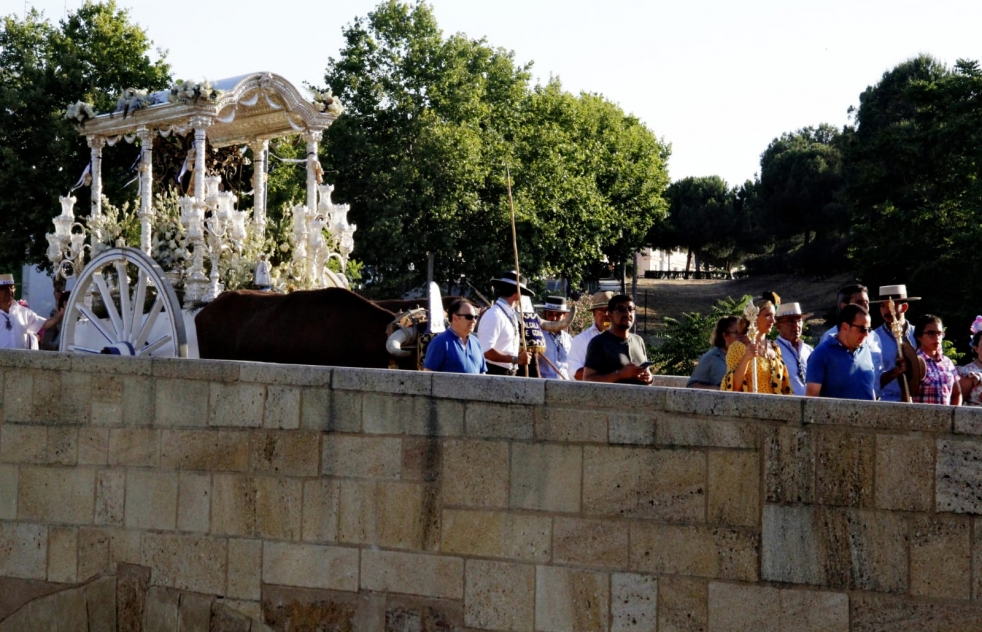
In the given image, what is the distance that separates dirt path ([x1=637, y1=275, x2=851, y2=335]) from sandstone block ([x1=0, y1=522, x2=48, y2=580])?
3593 centimetres

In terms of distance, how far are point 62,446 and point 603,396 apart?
3551 millimetres

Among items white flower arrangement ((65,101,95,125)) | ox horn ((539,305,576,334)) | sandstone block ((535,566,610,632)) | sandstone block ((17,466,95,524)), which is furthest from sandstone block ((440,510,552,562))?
white flower arrangement ((65,101,95,125))

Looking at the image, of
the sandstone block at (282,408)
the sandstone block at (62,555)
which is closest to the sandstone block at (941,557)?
the sandstone block at (282,408)

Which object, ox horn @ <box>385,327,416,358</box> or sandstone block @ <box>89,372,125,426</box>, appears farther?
ox horn @ <box>385,327,416,358</box>

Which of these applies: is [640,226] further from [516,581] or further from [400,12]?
[516,581]

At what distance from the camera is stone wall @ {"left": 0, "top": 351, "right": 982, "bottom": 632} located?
19.6 feet

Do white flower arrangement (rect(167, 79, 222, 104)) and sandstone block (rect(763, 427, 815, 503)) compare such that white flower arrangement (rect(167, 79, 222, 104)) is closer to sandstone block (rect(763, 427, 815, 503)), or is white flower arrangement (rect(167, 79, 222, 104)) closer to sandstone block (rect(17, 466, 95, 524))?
sandstone block (rect(17, 466, 95, 524))

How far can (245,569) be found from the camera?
7262 millimetres

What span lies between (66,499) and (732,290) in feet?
155

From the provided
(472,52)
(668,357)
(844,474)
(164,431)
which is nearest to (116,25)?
(472,52)

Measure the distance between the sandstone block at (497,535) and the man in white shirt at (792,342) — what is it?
2.41m

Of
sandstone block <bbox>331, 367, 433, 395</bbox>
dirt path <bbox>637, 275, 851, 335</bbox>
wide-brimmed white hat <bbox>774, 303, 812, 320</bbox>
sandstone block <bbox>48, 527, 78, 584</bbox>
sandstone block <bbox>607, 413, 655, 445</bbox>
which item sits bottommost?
sandstone block <bbox>48, 527, 78, 584</bbox>

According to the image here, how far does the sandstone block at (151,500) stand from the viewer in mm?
7508

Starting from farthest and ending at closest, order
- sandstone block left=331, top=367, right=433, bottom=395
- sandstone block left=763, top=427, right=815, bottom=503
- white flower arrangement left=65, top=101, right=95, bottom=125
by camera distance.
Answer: white flower arrangement left=65, top=101, right=95, bottom=125
sandstone block left=331, top=367, right=433, bottom=395
sandstone block left=763, top=427, right=815, bottom=503
